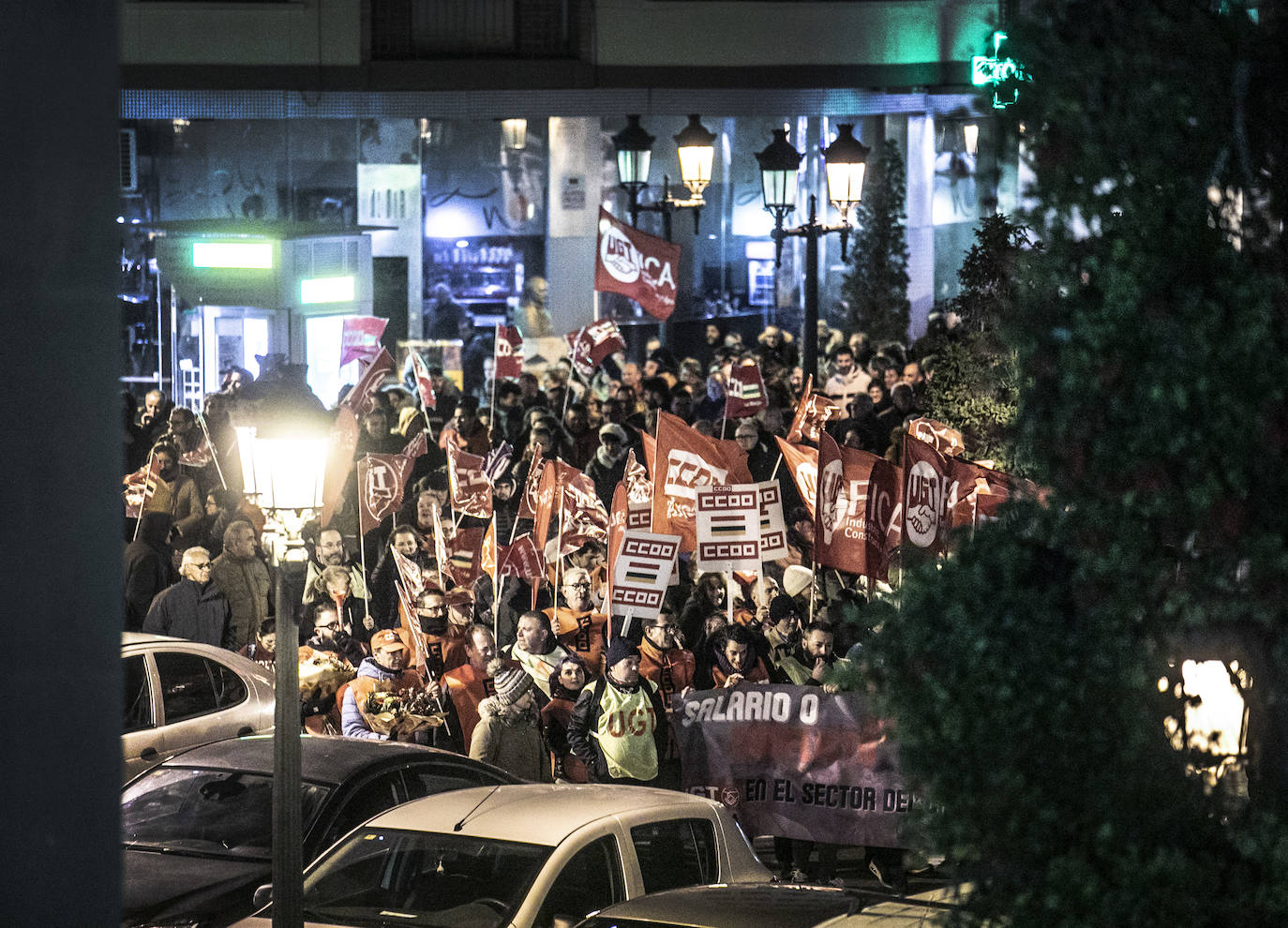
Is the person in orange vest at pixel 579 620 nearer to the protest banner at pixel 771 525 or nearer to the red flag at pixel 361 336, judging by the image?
the protest banner at pixel 771 525

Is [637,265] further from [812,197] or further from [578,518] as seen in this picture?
[578,518]

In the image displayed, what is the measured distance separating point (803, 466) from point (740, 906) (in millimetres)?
6706

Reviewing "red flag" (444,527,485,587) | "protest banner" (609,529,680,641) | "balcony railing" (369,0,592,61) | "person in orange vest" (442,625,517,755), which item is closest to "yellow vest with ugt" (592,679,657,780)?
"protest banner" (609,529,680,641)

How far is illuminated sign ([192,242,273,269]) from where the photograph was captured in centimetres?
2812

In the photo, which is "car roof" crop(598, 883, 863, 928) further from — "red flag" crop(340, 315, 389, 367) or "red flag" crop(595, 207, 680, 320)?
"red flag" crop(340, 315, 389, 367)

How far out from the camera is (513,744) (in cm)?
1123

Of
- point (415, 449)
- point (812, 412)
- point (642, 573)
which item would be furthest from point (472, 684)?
point (812, 412)

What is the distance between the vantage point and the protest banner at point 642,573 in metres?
12.0

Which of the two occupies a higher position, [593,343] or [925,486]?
[593,343]

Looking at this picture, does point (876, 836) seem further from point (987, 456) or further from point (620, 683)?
point (987, 456)

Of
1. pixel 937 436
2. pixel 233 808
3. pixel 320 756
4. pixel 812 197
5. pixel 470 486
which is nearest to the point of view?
pixel 233 808

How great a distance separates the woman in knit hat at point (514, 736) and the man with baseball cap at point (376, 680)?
810 millimetres

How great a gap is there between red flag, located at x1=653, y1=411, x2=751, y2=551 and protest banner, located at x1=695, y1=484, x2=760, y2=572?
1.35 ft

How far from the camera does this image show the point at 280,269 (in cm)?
2870
